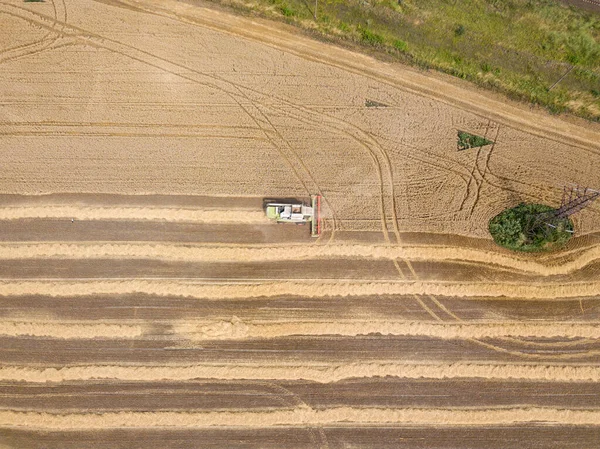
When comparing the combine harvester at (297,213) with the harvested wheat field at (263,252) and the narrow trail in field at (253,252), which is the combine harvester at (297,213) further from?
the narrow trail in field at (253,252)

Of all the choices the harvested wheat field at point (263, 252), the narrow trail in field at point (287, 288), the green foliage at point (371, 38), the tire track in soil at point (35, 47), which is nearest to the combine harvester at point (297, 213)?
the harvested wheat field at point (263, 252)

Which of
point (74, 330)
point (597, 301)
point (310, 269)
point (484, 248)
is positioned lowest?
point (74, 330)

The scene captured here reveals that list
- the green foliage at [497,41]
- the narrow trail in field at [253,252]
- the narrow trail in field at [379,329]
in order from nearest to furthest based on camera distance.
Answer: the narrow trail in field at [379,329] < the narrow trail in field at [253,252] < the green foliage at [497,41]

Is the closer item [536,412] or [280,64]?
[536,412]

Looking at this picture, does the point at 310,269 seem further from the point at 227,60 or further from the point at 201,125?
the point at 227,60

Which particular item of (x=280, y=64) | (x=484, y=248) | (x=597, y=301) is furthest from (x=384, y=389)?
(x=280, y=64)

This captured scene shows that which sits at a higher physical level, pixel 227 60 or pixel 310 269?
pixel 227 60
